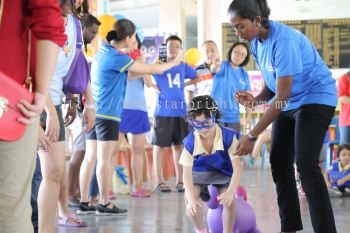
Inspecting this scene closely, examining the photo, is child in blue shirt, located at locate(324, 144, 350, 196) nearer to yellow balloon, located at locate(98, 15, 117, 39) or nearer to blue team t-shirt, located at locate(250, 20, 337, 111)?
yellow balloon, located at locate(98, 15, 117, 39)

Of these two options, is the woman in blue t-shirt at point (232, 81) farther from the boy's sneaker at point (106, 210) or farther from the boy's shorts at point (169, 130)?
the boy's sneaker at point (106, 210)

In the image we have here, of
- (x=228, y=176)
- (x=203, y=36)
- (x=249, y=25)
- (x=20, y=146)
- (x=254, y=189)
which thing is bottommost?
(x=254, y=189)

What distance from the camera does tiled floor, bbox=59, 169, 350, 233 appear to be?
138 inches

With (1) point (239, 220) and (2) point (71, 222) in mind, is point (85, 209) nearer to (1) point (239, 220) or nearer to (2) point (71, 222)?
(2) point (71, 222)

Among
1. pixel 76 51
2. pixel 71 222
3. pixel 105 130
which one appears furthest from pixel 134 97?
pixel 76 51

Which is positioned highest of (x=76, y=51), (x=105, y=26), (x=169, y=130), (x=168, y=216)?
(x=105, y=26)

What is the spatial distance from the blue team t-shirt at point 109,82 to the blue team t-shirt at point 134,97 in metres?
1.08

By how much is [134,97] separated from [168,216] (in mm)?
1562

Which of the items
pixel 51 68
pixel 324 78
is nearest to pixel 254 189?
pixel 324 78

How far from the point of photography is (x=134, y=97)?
5.31 meters

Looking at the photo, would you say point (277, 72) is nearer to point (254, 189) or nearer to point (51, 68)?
point (51, 68)

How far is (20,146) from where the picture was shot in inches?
56.4

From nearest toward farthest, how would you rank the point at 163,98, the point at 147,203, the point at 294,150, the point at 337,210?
the point at 294,150 → the point at 337,210 → the point at 147,203 → the point at 163,98

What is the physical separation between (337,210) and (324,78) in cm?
189
